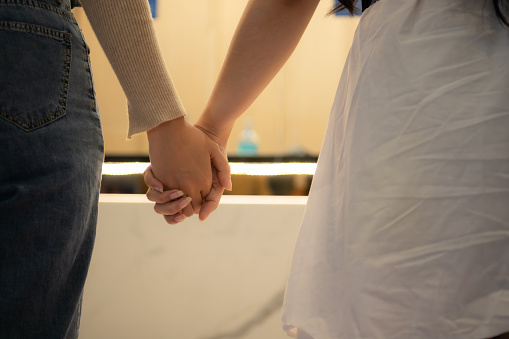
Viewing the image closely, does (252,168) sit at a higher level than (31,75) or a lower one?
lower

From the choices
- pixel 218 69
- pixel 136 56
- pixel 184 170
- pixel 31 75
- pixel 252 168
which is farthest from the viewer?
pixel 218 69

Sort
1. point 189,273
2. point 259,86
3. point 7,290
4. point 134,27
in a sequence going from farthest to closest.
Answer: point 189,273 → point 259,86 → point 134,27 → point 7,290

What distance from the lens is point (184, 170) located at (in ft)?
2.84

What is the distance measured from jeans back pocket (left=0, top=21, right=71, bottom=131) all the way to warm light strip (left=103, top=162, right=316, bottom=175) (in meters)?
0.85

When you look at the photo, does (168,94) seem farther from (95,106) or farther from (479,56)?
(479,56)

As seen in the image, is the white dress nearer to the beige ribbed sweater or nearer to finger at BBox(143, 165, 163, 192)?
the beige ribbed sweater

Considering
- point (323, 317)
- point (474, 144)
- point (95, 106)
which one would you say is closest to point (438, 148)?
point (474, 144)

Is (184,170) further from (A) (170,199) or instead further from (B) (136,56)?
(B) (136,56)

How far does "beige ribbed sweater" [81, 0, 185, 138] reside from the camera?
0.61 m

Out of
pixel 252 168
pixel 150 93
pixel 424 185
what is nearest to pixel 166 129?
pixel 150 93

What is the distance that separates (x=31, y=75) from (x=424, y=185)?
0.38m

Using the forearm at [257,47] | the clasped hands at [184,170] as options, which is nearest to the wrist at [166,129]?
the clasped hands at [184,170]

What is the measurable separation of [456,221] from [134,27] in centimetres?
46

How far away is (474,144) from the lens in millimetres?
420
